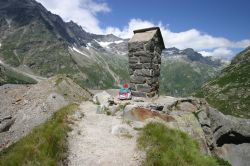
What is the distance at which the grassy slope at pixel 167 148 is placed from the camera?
29.5 ft

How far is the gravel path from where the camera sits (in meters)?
9.41

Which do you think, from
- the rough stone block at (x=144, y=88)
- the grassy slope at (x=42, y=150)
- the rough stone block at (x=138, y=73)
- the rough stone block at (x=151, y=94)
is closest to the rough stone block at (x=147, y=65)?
the rough stone block at (x=138, y=73)

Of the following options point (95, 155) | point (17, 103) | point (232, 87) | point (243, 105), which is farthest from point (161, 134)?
point (232, 87)

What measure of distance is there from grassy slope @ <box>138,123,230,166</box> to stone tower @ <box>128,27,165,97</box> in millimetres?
4352

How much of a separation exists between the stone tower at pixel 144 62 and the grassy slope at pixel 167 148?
14.3 ft

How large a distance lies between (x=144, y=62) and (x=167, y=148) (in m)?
6.79

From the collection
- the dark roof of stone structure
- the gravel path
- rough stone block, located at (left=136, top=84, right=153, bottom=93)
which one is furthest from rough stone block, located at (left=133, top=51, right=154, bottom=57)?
the gravel path

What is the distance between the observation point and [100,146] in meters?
10.5

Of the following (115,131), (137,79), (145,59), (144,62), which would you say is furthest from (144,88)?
(115,131)

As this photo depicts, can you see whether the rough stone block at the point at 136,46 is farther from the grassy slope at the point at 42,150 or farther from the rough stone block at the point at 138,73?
the grassy slope at the point at 42,150

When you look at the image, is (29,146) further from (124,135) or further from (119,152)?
(124,135)

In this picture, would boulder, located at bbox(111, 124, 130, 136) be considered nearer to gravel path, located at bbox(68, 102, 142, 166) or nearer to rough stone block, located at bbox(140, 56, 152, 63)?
gravel path, located at bbox(68, 102, 142, 166)

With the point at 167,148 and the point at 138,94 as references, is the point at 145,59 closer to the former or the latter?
the point at 138,94

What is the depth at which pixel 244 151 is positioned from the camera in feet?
56.6
